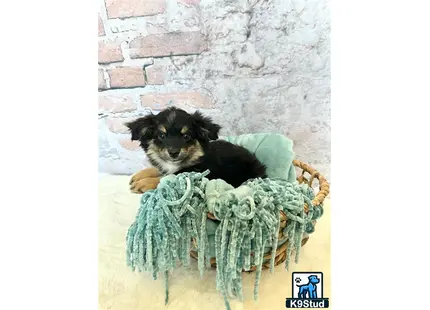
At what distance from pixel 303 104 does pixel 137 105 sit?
0.74 meters

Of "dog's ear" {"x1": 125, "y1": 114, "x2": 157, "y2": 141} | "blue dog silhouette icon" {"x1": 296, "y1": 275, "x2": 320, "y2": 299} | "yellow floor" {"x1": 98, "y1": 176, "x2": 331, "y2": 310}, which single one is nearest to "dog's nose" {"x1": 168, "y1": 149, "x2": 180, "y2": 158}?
"dog's ear" {"x1": 125, "y1": 114, "x2": 157, "y2": 141}

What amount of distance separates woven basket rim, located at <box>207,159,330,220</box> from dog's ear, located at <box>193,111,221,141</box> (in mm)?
413

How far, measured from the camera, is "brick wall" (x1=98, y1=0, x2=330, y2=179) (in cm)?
170

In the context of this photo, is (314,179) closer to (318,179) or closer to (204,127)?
(318,179)

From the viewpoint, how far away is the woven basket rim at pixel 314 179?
4.99 feet

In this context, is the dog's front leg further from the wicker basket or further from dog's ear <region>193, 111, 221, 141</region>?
the wicker basket

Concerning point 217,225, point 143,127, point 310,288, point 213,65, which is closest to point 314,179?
point 310,288

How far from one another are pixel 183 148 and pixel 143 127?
20cm

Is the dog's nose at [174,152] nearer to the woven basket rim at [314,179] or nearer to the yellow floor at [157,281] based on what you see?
the yellow floor at [157,281]

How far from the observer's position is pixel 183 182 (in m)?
1.45

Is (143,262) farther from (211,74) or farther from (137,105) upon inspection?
(211,74)

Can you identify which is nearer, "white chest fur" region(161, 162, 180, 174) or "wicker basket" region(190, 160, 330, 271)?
A: "wicker basket" region(190, 160, 330, 271)

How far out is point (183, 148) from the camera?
167 centimetres

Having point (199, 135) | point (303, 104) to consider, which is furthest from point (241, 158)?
point (303, 104)
